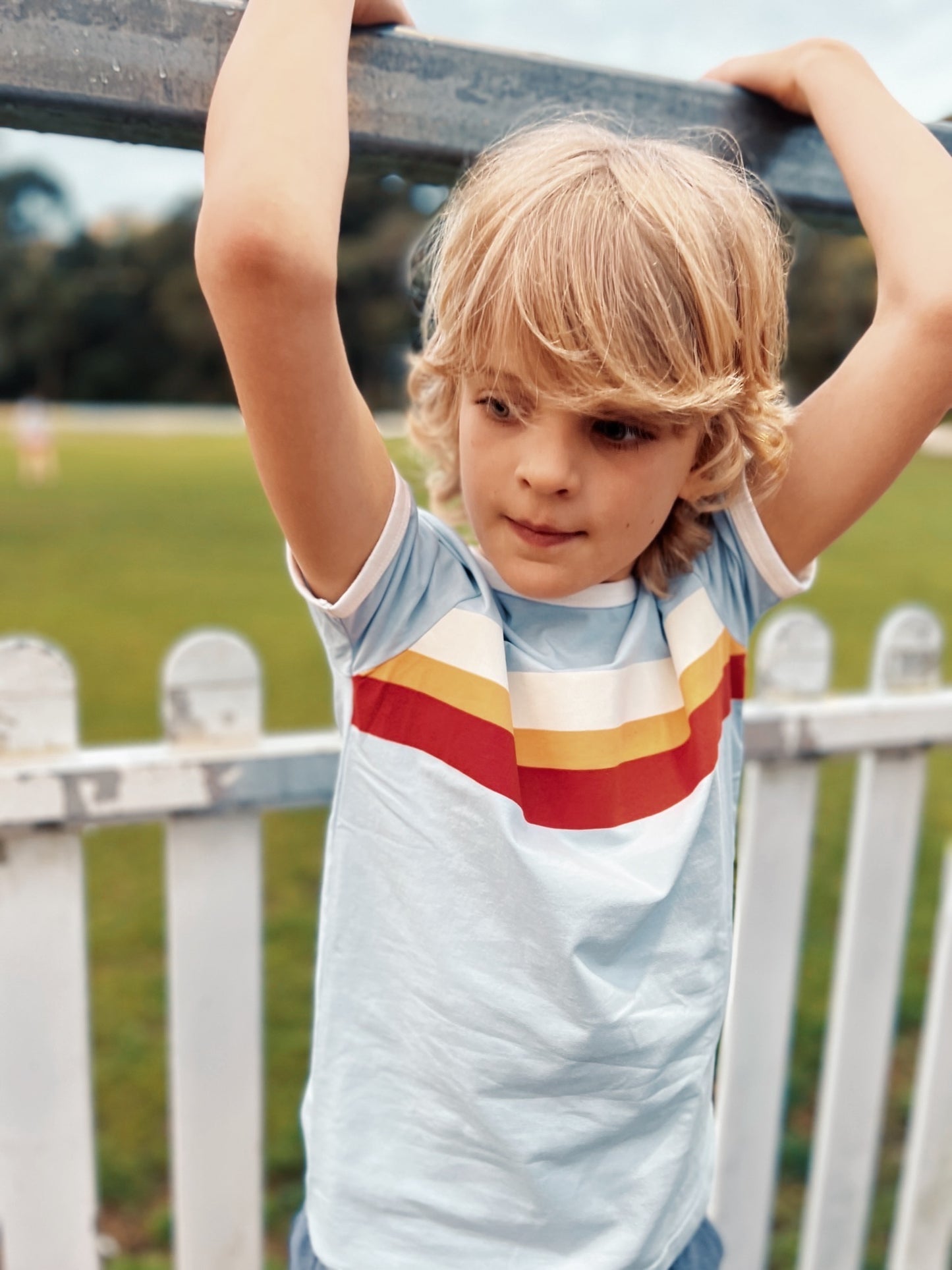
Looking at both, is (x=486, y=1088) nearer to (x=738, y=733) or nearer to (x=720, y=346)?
(x=738, y=733)

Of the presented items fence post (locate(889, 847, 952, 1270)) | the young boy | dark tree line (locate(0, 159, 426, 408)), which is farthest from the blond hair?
dark tree line (locate(0, 159, 426, 408))

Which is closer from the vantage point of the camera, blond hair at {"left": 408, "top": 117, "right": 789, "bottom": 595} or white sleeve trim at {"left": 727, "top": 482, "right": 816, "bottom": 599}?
blond hair at {"left": 408, "top": 117, "right": 789, "bottom": 595}

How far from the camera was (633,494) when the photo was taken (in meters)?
0.91

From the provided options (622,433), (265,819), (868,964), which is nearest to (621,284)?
(622,433)

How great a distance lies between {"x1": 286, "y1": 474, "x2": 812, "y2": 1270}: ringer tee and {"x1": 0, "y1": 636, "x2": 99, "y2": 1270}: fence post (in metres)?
0.46

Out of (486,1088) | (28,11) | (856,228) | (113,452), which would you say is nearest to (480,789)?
(486,1088)

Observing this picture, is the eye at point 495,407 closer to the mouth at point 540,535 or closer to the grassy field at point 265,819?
the mouth at point 540,535

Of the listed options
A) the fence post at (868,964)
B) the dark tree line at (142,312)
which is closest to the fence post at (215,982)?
the fence post at (868,964)

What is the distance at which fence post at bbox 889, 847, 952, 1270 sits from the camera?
1.86m

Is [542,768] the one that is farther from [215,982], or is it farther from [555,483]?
[215,982]

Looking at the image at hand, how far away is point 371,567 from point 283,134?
0.31 m

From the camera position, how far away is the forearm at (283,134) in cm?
73

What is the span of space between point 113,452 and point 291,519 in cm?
2488

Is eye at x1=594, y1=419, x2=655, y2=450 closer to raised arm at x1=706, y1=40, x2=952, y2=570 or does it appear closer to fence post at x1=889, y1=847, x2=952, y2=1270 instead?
raised arm at x1=706, y1=40, x2=952, y2=570
